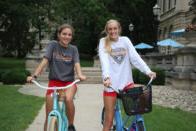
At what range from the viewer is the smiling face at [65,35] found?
7129mm

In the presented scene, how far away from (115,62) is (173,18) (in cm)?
4683

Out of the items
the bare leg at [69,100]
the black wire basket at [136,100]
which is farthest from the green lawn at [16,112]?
the black wire basket at [136,100]

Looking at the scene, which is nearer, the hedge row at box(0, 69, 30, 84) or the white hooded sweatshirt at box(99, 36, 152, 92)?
the white hooded sweatshirt at box(99, 36, 152, 92)

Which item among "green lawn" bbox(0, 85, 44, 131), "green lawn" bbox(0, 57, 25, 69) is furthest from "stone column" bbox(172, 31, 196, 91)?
"green lawn" bbox(0, 57, 25, 69)

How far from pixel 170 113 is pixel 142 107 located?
20.6ft

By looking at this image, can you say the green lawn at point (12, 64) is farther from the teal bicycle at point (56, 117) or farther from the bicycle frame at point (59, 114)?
the teal bicycle at point (56, 117)

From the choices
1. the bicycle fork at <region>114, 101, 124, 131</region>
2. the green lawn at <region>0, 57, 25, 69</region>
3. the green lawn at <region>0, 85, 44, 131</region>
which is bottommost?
the green lawn at <region>0, 57, 25, 69</region>

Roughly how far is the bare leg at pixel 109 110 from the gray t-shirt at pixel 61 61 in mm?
730

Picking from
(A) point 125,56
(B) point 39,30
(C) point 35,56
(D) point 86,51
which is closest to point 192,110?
(A) point 125,56

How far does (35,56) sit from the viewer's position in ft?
112

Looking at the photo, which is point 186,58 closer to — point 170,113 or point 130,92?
→ point 170,113

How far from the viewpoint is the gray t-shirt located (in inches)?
279

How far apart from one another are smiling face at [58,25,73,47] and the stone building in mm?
37866

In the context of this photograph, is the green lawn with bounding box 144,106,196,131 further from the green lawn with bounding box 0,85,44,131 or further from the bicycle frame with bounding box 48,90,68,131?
the bicycle frame with bounding box 48,90,68,131
